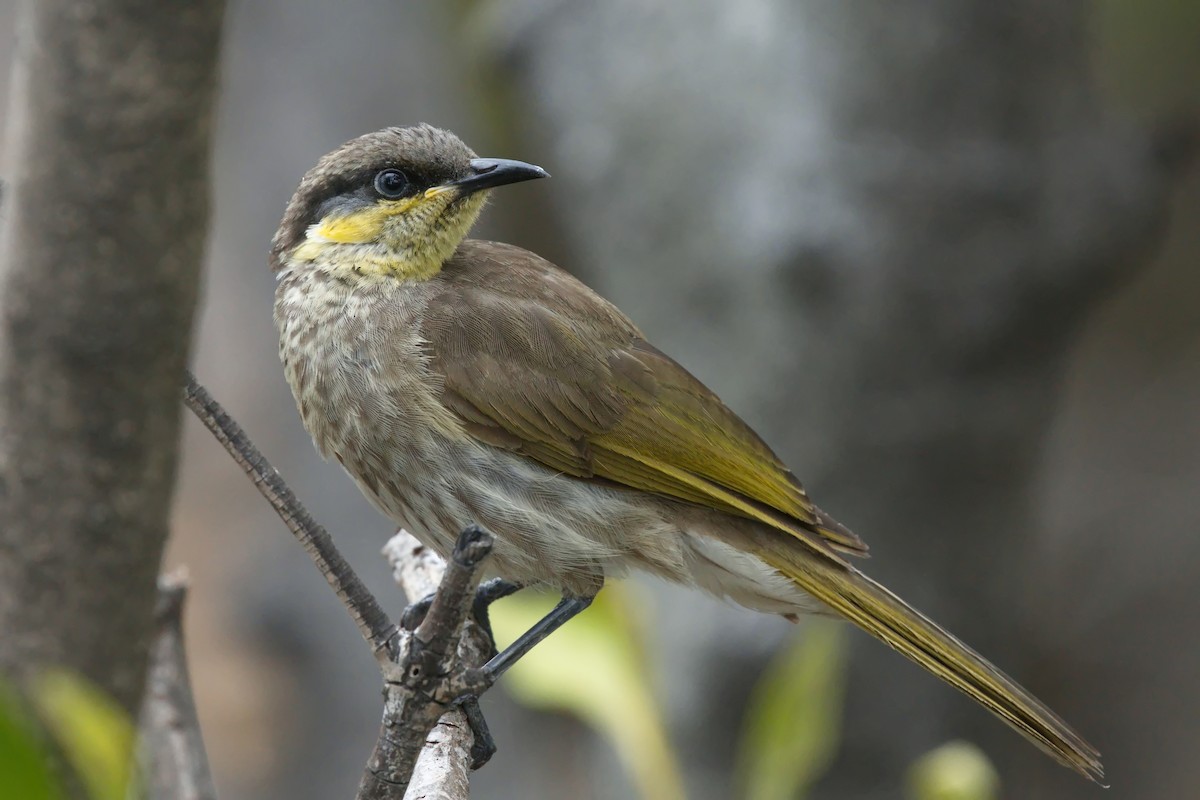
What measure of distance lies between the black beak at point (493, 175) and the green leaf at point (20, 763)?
87.0 inches

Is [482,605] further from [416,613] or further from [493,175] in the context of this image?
[493,175]

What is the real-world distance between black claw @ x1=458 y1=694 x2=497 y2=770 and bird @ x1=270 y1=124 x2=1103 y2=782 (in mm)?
100

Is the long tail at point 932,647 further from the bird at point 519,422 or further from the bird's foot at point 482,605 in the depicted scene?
the bird's foot at point 482,605

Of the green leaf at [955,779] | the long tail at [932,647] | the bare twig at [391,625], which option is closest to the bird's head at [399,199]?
the long tail at [932,647]

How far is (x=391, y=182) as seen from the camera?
9.91 ft

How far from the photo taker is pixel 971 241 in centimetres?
438

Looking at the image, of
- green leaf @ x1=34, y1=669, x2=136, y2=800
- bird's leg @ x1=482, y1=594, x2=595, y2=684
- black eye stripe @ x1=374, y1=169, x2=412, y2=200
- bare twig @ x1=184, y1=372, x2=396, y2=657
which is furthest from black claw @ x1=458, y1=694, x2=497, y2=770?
green leaf @ x1=34, y1=669, x2=136, y2=800

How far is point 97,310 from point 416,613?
1.40 m

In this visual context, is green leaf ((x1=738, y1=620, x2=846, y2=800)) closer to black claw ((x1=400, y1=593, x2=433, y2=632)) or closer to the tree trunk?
black claw ((x1=400, y1=593, x2=433, y2=632))

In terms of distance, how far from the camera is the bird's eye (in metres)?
3.01

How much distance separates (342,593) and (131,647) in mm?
296

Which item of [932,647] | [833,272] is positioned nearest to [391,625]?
[932,647]

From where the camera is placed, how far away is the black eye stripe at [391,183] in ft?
9.89

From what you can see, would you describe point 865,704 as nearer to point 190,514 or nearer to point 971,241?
point 971,241
